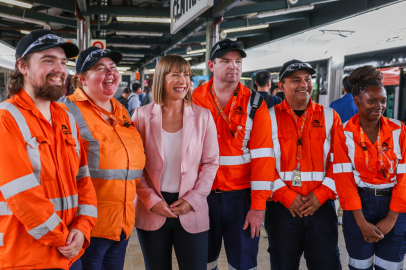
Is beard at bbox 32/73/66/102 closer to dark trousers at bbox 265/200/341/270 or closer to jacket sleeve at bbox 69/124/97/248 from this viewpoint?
jacket sleeve at bbox 69/124/97/248

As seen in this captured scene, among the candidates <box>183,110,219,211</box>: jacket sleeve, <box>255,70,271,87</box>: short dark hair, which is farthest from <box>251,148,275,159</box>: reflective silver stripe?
<box>255,70,271,87</box>: short dark hair

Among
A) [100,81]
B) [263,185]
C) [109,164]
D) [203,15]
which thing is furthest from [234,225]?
[203,15]

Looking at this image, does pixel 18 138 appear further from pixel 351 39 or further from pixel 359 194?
pixel 351 39

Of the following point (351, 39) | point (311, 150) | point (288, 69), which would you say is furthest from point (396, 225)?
point (351, 39)

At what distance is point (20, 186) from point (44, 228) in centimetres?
22

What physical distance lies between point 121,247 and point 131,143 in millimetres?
683

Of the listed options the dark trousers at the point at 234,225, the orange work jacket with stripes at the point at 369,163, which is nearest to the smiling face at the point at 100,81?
the dark trousers at the point at 234,225

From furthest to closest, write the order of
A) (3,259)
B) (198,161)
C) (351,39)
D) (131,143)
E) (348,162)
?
(351,39), (348,162), (198,161), (131,143), (3,259)

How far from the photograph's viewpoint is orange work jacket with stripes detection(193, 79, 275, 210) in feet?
8.33

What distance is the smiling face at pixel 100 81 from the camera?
2273 millimetres

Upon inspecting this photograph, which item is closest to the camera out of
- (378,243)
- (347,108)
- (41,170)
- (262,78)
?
(41,170)

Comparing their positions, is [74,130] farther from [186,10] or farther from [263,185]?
[186,10]

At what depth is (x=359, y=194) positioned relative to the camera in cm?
259

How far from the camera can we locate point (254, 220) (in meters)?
2.52
